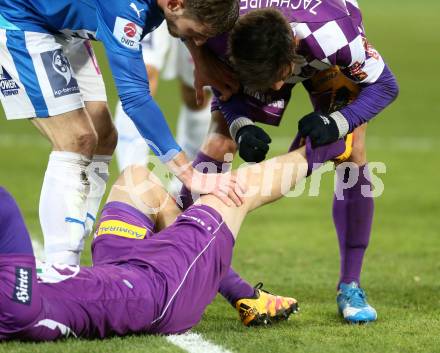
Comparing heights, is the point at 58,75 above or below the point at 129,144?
above

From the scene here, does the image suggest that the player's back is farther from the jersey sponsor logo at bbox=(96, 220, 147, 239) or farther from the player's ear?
the player's ear

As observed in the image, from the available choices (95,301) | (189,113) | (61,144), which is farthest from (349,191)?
(189,113)

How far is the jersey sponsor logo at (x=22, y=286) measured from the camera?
388 centimetres

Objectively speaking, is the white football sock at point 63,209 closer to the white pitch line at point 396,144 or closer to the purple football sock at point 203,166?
the purple football sock at point 203,166

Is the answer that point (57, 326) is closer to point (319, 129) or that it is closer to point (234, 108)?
point (319, 129)

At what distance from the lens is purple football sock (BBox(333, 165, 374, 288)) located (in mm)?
5535

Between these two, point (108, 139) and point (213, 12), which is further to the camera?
point (108, 139)

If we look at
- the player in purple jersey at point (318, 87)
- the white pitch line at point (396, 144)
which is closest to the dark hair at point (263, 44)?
the player in purple jersey at point (318, 87)

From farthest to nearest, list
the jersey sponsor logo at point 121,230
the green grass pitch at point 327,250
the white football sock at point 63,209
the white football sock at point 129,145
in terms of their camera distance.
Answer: the white football sock at point 129,145 < the white football sock at point 63,209 < the jersey sponsor logo at point 121,230 < the green grass pitch at point 327,250

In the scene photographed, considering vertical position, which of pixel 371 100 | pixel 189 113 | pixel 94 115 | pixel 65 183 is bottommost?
pixel 189 113

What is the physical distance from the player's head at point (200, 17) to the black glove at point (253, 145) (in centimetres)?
56

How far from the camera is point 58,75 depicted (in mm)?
5328

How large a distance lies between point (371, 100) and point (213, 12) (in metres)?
1.00

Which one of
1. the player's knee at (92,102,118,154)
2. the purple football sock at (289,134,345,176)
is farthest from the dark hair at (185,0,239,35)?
the player's knee at (92,102,118,154)
